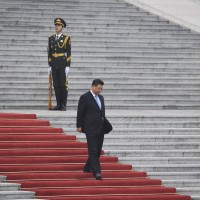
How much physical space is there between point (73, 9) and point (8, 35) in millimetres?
2764

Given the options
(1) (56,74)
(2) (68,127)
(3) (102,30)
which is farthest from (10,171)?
(3) (102,30)

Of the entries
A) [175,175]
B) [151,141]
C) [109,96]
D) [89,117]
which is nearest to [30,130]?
[89,117]

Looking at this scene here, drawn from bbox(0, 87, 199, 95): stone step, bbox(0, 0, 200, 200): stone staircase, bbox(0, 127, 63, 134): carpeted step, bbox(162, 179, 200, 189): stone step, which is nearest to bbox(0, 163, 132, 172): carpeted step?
bbox(0, 0, 200, 200): stone staircase

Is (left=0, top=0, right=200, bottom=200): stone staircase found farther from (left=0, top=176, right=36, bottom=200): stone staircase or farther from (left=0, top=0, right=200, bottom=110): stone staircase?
(left=0, top=176, right=36, bottom=200): stone staircase

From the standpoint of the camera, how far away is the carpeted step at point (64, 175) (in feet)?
54.7

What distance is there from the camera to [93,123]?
1672 centimetres

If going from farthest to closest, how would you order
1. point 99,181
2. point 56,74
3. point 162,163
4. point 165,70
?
point 165,70 → point 56,74 → point 162,163 → point 99,181

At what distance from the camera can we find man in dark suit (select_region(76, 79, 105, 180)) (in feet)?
54.7

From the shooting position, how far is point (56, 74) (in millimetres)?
20484

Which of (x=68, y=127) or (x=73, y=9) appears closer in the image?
(x=68, y=127)

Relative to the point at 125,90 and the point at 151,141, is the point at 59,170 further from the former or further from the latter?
the point at 125,90

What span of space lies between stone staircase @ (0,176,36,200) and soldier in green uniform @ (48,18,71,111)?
4350 mm

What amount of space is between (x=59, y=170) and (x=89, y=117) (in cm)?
107

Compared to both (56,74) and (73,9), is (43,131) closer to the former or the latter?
(56,74)
